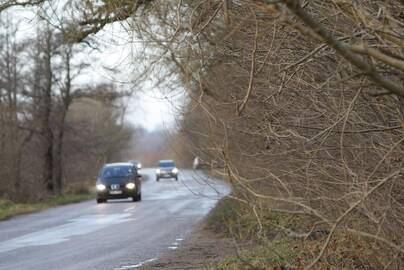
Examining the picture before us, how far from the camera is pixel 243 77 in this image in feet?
34.2

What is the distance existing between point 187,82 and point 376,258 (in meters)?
2.53

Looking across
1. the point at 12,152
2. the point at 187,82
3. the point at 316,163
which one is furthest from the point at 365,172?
the point at 12,152

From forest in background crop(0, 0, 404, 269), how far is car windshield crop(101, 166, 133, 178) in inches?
912

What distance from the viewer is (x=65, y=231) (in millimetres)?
20641

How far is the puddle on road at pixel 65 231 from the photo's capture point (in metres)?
17.5

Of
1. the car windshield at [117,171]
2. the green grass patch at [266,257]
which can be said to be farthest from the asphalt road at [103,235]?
the car windshield at [117,171]

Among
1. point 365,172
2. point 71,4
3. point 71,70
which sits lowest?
point 365,172

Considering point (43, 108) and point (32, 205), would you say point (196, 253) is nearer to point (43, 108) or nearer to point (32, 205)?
point (32, 205)

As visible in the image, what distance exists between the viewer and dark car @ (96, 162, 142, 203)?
34.3 meters

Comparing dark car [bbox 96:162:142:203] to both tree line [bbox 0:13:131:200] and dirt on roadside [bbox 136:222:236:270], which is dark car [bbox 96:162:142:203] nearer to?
tree line [bbox 0:13:131:200]

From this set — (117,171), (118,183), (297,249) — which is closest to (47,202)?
(117,171)

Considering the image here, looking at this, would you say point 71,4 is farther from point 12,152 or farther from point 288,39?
point 12,152

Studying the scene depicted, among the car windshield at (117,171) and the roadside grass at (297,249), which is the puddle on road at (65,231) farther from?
the car windshield at (117,171)

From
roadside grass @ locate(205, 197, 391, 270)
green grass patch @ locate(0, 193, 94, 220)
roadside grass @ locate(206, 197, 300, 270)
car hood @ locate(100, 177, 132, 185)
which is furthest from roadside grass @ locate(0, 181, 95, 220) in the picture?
roadside grass @ locate(205, 197, 391, 270)
